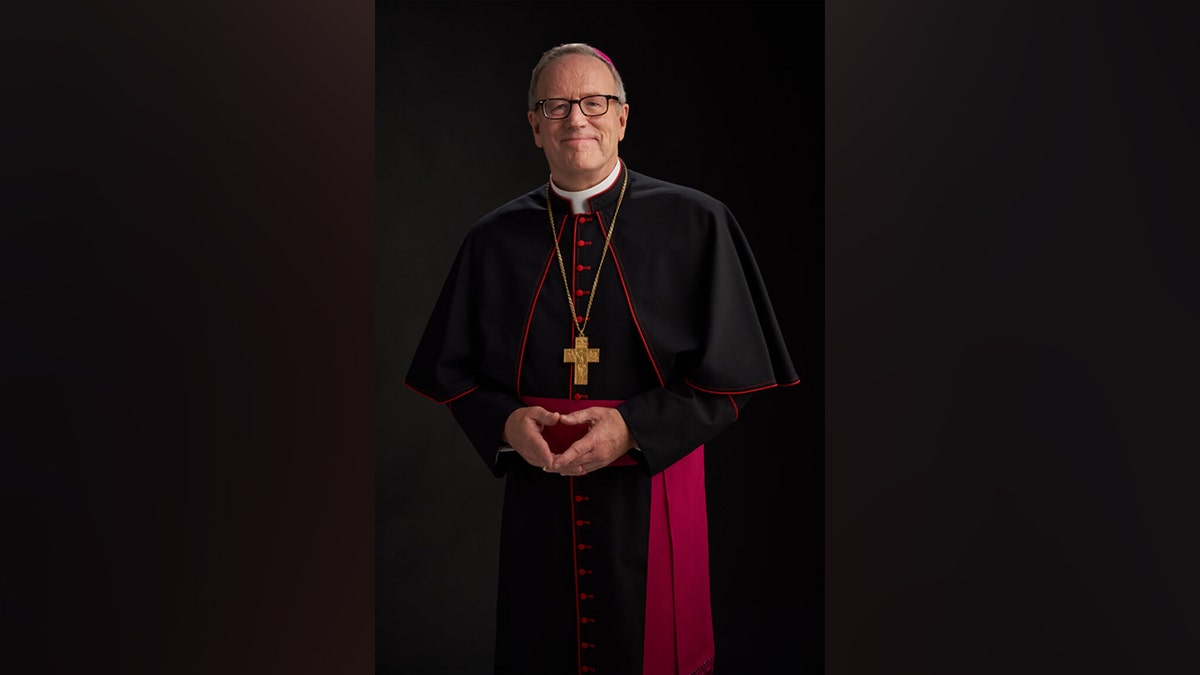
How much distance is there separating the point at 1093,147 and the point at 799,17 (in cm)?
241

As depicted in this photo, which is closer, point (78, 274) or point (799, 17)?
point (78, 274)

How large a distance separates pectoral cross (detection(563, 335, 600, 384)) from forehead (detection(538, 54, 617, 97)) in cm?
Result: 55

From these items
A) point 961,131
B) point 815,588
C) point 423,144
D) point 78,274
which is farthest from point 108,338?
point 815,588

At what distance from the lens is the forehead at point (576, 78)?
2.59 m

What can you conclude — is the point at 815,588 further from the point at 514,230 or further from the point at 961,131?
the point at 961,131

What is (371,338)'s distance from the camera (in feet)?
7.40

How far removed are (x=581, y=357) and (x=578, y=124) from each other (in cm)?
51

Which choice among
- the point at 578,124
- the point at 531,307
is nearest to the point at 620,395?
the point at 531,307

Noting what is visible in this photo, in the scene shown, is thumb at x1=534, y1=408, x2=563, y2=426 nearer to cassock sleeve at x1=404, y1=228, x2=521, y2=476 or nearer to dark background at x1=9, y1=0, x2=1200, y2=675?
cassock sleeve at x1=404, y1=228, x2=521, y2=476

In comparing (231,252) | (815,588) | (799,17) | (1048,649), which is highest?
(799,17)

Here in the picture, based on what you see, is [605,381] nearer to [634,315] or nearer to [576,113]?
[634,315]

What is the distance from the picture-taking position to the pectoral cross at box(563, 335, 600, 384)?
2.62 metres

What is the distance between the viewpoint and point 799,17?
14.0 ft

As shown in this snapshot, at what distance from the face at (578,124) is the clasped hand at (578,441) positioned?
0.55 m
